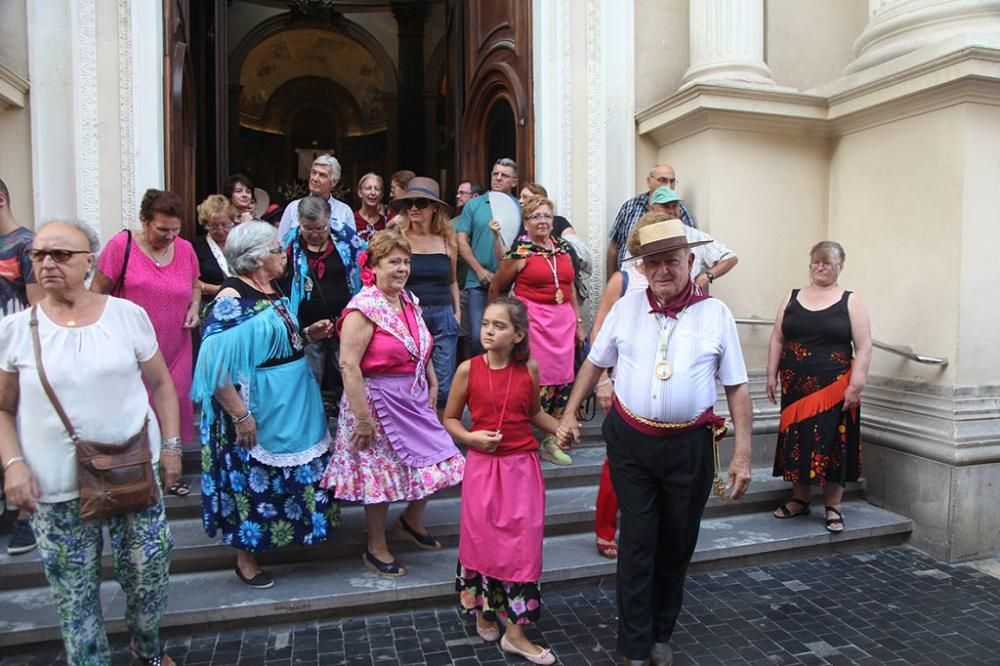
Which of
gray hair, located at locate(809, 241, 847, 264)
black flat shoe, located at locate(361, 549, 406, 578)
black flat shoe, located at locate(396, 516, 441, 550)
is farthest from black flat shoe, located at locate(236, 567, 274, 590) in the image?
gray hair, located at locate(809, 241, 847, 264)

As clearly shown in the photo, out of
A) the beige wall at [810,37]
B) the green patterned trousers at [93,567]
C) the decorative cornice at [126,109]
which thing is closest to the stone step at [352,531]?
the green patterned trousers at [93,567]

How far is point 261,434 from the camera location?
351cm

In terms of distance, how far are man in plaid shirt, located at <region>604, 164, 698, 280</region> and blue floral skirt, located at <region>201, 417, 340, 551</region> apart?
2793 millimetres

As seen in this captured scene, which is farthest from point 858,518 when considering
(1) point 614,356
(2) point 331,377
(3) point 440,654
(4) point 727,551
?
(2) point 331,377

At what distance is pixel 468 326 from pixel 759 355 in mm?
2239

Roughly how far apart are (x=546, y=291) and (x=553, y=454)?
1.05 meters

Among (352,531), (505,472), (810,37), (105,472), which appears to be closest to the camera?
(105,472)

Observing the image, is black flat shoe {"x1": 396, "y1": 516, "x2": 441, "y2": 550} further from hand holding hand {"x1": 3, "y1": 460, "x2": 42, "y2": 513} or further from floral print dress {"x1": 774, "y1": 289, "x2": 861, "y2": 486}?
floral print dress {"x1": 774, "y1": 289, "x2": 861, "y2": 486}

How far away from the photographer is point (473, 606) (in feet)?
10.9

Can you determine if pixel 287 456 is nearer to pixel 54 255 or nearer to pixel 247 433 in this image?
pixel 247 433

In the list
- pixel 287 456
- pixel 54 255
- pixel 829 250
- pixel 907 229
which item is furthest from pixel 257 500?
pixel 907 229

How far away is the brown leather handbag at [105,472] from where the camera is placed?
2.54 meters

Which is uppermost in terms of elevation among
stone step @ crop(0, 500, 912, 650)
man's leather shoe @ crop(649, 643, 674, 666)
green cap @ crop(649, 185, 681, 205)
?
green cap @ crop(649, 185, 681, 205)

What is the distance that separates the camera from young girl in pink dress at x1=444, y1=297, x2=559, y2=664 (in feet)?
10.4
